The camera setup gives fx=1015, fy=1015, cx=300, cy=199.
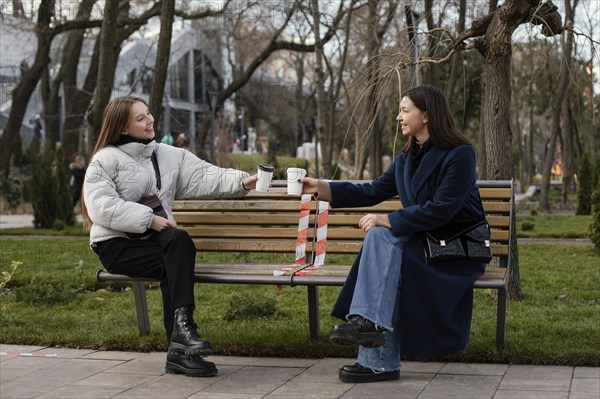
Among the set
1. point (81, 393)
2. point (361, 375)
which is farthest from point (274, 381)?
point (81, 393)

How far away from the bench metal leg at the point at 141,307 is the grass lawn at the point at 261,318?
55 mm

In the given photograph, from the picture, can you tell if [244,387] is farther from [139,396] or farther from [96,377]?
[96,377]

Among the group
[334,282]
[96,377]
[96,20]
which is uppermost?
[96,20]

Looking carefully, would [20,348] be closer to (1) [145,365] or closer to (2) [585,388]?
(1) [145,365]

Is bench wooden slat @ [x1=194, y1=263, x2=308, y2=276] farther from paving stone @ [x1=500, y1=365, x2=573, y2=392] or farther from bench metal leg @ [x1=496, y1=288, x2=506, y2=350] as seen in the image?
paving stone @ [x1=500, y1=365, x2=573, y2=392]

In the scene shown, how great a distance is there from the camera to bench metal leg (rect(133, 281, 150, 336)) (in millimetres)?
6070

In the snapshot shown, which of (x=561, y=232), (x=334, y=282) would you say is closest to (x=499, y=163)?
(x=334, y=282)

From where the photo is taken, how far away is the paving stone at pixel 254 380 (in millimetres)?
4797

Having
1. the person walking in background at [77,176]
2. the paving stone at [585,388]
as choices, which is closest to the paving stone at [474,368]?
the paving stone at [585,388]

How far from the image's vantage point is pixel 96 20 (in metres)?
20.1

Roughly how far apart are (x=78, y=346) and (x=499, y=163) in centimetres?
334

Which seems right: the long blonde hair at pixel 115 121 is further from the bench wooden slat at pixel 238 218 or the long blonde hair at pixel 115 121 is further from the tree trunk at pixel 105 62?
the tree trunk at pixel 105 62

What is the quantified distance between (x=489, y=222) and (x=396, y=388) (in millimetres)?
1305

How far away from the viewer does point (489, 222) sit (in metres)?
5.64
